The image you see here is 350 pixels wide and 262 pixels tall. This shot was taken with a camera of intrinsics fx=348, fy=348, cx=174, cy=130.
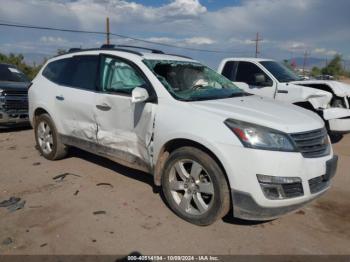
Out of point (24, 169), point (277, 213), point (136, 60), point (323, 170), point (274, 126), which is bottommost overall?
point (24, 169)

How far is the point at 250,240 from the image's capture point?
138 inches

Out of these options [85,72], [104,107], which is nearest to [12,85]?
[85,72]

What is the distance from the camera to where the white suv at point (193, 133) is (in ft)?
11.0

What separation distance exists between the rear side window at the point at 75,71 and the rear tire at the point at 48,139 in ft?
2.33

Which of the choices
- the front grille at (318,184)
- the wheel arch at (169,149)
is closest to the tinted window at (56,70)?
the wheel arch at (169,149)

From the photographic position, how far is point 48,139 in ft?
19.5

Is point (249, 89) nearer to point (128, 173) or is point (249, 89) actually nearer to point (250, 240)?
point (128, 173)

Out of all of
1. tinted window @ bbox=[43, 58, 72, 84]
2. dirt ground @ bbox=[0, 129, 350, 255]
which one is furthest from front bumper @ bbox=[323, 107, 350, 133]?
tinted window @ bbox=[43, 58, 72, 84]

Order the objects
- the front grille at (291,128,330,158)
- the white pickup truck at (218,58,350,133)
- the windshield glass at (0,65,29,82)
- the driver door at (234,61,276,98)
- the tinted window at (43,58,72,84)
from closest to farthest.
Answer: the front grille at (291,128,330,158)
the tinted window at (43,58,72,84)
the white pickup truck at (218,58,350,133)
the driver door at (234,61,276,98)
the windshield glass at (0,65,29,82)

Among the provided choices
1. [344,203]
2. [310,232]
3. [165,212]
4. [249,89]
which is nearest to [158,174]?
[165,212]

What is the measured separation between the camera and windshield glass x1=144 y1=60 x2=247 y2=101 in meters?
4.21

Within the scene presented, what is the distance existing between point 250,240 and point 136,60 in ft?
8.39

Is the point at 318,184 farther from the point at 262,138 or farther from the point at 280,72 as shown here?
the point at 280,72

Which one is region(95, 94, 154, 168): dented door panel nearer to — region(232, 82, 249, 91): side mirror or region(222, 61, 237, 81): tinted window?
region(232, 82, 249, 91): side mirror
